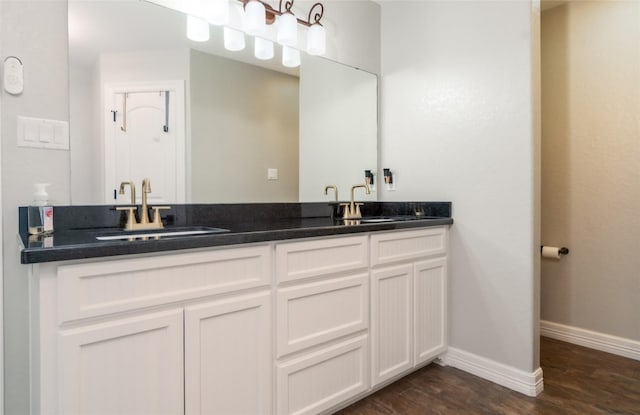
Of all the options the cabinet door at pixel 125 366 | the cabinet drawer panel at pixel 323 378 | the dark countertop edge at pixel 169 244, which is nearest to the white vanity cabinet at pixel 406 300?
the cabinet drawer panel at pixel 323 378

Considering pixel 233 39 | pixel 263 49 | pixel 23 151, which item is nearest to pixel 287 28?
pixel 263 49

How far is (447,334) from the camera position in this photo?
218cm

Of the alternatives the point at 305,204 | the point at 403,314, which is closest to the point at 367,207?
the point at 305,204

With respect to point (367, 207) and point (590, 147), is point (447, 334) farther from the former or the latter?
A: point (590, 147)

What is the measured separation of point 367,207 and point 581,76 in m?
1.63

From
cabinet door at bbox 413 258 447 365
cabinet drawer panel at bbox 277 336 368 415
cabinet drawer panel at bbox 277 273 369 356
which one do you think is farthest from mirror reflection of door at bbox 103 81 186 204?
cabinet door at bbox 413 258 447 365

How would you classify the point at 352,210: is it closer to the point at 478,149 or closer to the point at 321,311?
the point at 478,149

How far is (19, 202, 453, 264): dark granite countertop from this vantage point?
3.24ft

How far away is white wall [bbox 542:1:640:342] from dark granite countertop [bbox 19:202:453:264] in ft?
3.31

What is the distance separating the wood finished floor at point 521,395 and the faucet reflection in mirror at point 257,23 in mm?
1843

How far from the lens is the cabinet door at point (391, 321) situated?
1.73 m

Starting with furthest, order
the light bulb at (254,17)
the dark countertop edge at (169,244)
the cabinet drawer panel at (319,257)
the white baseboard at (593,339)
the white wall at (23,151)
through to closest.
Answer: the white baseboard at (593,339) → the light bulb at (254,17) → the cabinet drawer panel at (319,257) → the white wall at (23,151) → the dark countertop edge at (169,244)

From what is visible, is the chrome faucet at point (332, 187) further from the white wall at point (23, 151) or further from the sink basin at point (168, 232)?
the white wall at point (23, 151)

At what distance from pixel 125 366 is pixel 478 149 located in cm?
190
